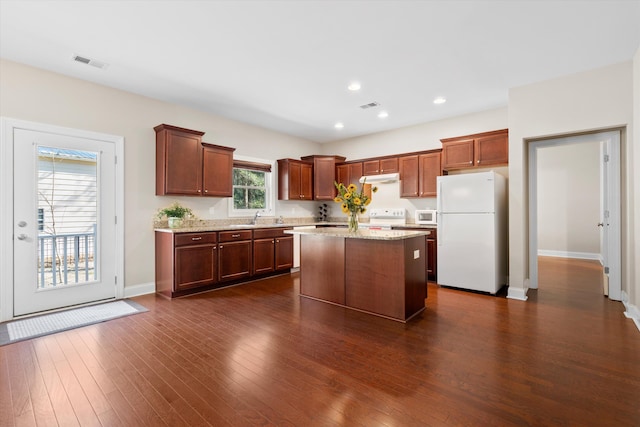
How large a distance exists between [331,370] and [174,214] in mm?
3251

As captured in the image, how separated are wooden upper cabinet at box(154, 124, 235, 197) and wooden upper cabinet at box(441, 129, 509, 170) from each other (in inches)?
146

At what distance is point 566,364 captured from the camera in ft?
7.53

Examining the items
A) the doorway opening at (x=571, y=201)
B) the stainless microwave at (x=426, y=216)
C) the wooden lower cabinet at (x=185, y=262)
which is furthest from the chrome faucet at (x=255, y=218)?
the doorway opening at (x=571, y=201)

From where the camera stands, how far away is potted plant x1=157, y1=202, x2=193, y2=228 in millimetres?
4320

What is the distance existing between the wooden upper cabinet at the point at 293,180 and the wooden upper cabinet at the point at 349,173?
703mm

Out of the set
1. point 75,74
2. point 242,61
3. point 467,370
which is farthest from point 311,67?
point 467,370

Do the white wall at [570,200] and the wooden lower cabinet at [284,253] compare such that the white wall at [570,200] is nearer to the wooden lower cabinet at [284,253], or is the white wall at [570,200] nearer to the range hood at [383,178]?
the range hood at [383,178]

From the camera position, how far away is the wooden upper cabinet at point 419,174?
17.5 ft

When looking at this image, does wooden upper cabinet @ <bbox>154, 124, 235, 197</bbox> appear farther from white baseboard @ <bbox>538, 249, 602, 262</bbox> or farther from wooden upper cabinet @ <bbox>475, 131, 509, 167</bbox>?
white baseboard @ <bbox>538, 249, 602, 262</bbox>

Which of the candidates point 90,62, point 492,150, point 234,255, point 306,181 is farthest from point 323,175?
point 90,62

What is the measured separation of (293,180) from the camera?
6.27 meters

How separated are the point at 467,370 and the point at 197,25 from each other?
3587 mm

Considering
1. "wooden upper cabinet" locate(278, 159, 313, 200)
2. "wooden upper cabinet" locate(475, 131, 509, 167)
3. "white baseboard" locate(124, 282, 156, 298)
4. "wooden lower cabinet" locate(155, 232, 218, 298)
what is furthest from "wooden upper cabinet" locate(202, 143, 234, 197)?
"wooden upper cabinet" locate(475, 131, 509, 167)

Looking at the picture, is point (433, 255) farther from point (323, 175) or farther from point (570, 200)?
point (570, 200)
